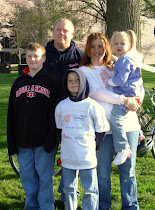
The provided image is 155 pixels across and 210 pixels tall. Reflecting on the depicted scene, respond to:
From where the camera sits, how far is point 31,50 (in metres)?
3.77

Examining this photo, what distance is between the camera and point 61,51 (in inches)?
163

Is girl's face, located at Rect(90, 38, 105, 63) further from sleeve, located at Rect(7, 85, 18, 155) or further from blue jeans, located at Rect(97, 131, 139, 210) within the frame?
sleeve, located at Rect(7, 85, 18, 155)

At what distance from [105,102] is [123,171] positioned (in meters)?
0.81

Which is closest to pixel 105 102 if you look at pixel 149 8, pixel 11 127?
pixel 11 127

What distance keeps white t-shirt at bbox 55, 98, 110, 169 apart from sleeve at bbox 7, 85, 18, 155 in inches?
25.1

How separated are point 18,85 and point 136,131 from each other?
1.38 metres

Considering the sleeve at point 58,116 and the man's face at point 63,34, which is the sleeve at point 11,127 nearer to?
the sleeve at point 58,116

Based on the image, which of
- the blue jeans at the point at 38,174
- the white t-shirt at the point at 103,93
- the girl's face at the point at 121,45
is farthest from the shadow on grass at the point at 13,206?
the girl's face at the point at 121,45

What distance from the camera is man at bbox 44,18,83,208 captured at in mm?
4043

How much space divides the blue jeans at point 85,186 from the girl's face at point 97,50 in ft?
3.93

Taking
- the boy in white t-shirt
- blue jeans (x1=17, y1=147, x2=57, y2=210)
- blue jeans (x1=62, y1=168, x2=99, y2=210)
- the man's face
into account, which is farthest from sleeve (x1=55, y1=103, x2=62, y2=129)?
the man's face

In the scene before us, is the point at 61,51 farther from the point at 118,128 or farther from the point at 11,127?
the point at 118,128

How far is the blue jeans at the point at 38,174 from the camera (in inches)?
152

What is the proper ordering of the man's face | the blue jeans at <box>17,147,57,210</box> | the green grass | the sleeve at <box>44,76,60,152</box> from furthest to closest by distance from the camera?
the green grass < the man's face < the blue jeans at <box>17,147,57,210</box> < the sleeve at <box>44,76,60,152</box>
